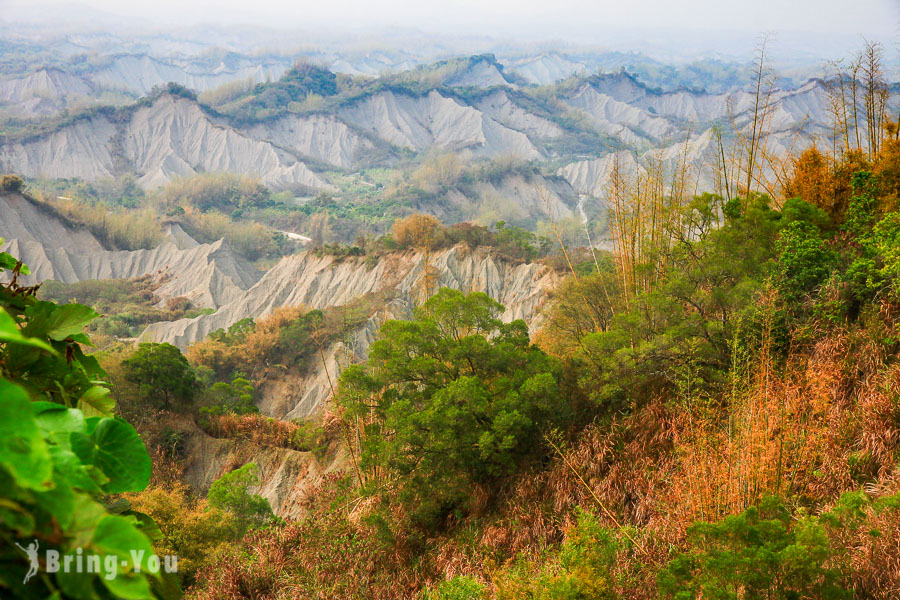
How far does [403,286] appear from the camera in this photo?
22.5 metres

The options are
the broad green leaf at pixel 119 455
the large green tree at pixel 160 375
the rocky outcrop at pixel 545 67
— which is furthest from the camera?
the rocky outcrop at pixel 545 67

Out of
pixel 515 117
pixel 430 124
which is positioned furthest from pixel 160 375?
pixel 515 117

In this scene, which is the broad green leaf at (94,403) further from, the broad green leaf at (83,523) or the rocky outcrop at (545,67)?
the rocky outcrop at (545,67)

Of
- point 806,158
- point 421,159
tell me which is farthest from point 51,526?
point 421,159

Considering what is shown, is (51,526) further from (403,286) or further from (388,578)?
(403,286)

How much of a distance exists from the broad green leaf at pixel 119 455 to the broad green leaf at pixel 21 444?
22 cm

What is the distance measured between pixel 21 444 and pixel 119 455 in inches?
10.2

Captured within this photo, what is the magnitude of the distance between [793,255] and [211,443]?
13299 mm

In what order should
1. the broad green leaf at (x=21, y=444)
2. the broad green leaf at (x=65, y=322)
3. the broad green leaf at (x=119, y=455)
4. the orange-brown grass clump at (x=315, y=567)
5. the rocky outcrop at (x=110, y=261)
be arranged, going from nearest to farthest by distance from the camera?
the broad green leaf at (x=21, y=444) < the broad green leaf at (x=119, y=455) < the broad green leaf at (x=65, y=322) < the orange-brown grass clump at (x=315, y=567) < the rocky outcrop at (x=110, y=261)

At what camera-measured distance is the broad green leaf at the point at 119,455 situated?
79 cm

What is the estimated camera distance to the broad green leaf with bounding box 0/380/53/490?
55 centimetres

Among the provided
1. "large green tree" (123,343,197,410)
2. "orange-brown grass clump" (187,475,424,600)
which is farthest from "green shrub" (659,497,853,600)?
"large green tree" (123,343,197,410)

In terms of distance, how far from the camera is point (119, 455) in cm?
81

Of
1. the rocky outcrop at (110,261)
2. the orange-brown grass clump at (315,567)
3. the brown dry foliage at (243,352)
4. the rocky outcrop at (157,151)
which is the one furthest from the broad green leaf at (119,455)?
the rocky outcrop at (157,151)
